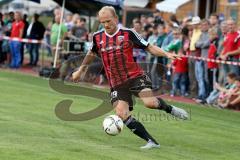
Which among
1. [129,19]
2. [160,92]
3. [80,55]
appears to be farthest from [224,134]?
[129,19]

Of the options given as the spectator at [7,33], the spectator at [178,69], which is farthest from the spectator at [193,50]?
the spectator at [7,33]

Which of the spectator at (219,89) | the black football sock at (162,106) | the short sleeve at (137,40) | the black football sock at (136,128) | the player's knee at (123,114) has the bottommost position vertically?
the spectator at (219,89)

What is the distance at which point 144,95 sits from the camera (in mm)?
10867

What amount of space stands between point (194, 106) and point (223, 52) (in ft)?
5.42

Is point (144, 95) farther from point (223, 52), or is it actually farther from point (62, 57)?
point (62, 57)

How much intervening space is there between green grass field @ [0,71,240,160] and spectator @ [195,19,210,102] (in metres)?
2.13

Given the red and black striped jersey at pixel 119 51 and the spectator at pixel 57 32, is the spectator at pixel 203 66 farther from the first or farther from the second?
the red and black striped jersey at pixel 119 51

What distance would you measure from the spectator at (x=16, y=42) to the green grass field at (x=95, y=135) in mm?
9649

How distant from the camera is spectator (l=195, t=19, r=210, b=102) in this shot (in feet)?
62.8

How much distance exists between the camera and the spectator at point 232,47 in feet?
59.7

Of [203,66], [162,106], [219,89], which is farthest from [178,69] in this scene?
[162,106]

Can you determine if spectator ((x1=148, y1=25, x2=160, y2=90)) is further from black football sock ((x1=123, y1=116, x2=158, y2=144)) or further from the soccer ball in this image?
the soccer ball

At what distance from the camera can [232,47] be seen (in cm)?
1833

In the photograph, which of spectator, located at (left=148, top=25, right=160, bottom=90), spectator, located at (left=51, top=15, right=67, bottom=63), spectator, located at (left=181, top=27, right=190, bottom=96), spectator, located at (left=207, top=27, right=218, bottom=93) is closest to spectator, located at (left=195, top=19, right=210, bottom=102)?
spectator, located at (left=207, top=27, right=218, bottom=93)
